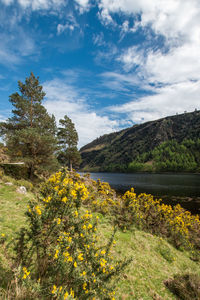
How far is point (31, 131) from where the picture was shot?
15.0m

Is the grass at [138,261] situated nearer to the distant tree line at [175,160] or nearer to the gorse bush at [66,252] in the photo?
the gorse bush at [66,252]

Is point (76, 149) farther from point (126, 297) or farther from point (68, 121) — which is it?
point (126, 297)

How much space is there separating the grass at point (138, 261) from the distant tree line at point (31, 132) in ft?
24.5

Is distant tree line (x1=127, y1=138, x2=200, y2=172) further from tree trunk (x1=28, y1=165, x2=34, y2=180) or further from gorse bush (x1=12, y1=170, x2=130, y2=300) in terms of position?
gorse bush (x1=12, y1=170, x2=130, y2=300)

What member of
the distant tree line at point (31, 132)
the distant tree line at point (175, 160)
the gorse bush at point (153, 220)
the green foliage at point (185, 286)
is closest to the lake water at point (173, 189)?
the gorse bush at point (153, 220)

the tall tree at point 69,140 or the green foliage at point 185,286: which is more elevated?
the tall tree at point 69,140

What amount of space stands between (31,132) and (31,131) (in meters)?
0.25

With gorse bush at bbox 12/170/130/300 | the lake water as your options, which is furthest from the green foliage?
the lake water

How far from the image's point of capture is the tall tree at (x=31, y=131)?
1549 cm

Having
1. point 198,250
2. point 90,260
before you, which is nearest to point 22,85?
point 90,260

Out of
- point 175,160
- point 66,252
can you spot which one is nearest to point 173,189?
point 66,252

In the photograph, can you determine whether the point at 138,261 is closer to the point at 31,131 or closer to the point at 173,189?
the point at 31,131

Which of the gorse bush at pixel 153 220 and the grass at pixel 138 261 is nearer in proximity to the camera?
the grass at pixel 138 261

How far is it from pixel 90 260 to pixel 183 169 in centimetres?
13029
